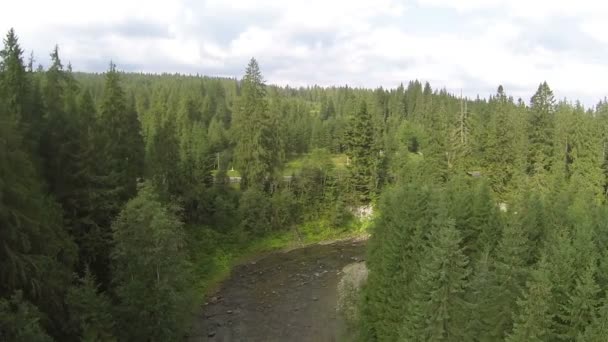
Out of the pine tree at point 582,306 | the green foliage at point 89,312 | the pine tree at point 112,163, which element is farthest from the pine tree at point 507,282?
the pine tree at point 112,163

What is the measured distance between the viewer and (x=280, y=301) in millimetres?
43250

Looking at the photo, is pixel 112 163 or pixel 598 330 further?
pixel 112 163

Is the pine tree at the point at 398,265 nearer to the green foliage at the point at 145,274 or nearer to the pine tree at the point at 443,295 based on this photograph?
the pine tree at the point at 443,295

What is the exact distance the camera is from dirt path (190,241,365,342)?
120 feet

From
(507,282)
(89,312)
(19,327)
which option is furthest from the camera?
(507,282)

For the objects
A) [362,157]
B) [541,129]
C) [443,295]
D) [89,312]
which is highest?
[541,129]

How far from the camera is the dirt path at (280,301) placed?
36562 mm

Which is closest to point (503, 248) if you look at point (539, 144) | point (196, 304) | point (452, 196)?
point (452, 196)

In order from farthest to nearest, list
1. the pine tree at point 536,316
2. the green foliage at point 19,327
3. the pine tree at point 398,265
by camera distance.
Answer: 1. the pine tree at point 398,265
2. the pine tree at point 536,316
3. the green foliage at point 19,327

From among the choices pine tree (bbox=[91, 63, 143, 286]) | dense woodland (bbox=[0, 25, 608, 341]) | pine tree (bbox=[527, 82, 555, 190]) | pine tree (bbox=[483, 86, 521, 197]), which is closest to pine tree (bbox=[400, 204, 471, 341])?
dense woodland (bbox=[0, 25, 608, 341])

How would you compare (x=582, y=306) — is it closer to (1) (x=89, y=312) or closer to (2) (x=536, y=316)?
(2) (x=536, y=316)

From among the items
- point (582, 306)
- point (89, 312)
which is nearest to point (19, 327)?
point (89, 312)

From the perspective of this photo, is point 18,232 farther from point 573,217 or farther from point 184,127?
point 184,127

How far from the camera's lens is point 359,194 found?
69.4 m
